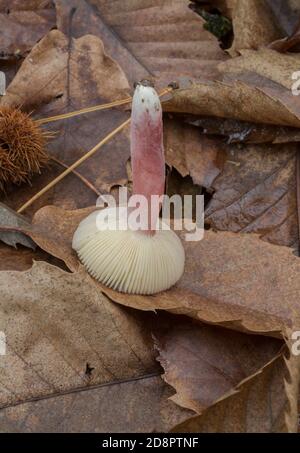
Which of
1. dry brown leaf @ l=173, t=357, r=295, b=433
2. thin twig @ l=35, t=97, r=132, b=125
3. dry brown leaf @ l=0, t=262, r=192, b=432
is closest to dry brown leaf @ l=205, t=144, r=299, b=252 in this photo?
thin twig @ l=35, t=97, r=132, b=125

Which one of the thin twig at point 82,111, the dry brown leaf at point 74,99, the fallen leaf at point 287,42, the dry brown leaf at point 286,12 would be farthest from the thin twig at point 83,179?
the dry brown leaf at point 286,12

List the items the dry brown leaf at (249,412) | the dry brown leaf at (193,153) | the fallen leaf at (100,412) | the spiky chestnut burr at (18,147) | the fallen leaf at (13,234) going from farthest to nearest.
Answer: the dry brown leaf at (193,153)
the spiky chestnut burr at (18,147)
the fallen leaf at (13,234)
the fallen leaf at (100,412)
the dry brown leaf at (249,412)

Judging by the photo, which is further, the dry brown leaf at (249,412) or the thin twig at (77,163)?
the thin twig at (77,163)

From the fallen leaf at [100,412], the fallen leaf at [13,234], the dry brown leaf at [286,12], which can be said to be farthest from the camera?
the dry brown leaf at [286,12]

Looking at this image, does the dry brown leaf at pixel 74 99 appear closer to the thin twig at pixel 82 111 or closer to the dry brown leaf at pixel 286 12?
the thin twig at pixel 82 111

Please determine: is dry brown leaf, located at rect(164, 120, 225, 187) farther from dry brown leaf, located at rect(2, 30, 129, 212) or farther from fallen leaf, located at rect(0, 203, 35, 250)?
fallen leaf, located at rect(0, 203, 35, 250)

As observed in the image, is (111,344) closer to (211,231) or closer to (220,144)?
(211,231)

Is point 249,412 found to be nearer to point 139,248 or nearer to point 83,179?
point 139,248
